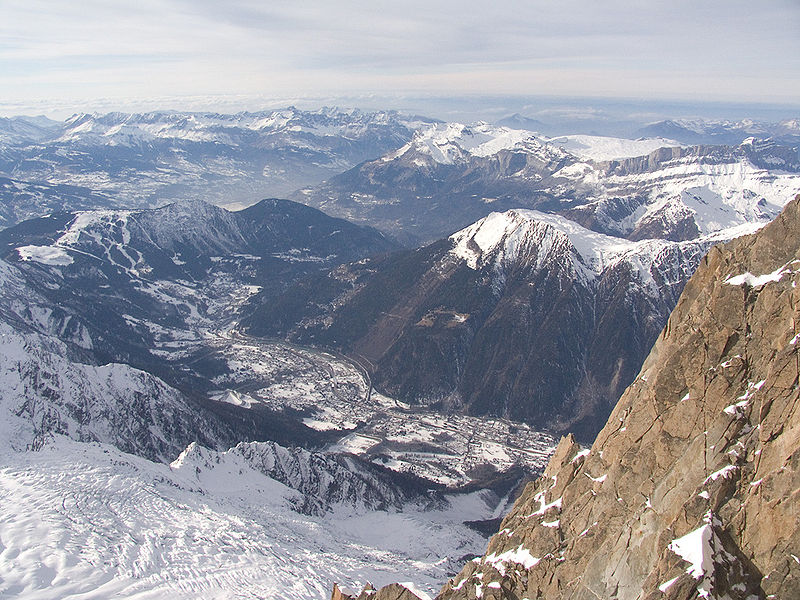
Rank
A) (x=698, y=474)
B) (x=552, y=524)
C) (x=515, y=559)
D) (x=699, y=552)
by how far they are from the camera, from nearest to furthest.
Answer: (x=699, y=552) < (x=698, y=474) < (x=515, y=559) < (x=552, y=524)

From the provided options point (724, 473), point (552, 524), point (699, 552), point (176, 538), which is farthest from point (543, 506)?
point (176, 538)

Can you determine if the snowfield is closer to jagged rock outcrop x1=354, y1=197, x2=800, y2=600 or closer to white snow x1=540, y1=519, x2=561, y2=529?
jagged rock outcrop x1=354, y1=197, x2=800, y2=600

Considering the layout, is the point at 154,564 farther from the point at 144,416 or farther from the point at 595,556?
the point at 144,416

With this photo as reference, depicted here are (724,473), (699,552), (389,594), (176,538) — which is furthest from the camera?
(176,538)

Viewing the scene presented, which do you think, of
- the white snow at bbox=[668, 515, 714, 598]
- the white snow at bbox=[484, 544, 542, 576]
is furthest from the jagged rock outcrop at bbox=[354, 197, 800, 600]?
the white snow at bbox=[484, 544, 542, 576]

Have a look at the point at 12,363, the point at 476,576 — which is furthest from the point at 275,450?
the point at 476,576

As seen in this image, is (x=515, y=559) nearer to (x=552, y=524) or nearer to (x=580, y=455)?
(x=552, y=524)

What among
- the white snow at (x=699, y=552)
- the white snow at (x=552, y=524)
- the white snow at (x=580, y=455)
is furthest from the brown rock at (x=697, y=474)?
the white snow at (x=580, y=455)

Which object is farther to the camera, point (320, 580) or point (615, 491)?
point (320, 580)
